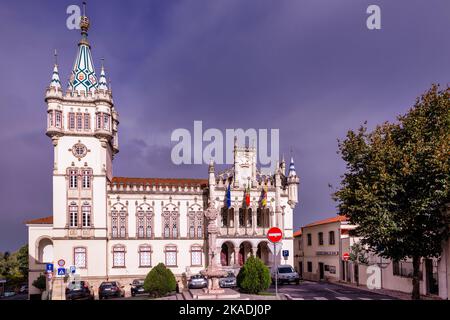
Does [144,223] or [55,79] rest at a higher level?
[55,79]

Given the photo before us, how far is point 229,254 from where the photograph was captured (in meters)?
52.9

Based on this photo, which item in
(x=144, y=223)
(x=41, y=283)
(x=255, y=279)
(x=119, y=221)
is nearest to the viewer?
(x=255, y=279)

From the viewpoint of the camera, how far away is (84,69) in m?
49.5

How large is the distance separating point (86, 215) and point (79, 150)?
713cm

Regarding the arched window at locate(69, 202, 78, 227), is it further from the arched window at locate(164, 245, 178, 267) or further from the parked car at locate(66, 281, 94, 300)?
the arched window at locate(164, 245, 178, 267)

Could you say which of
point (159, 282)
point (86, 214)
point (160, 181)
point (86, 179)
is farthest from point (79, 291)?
point (160, 181)

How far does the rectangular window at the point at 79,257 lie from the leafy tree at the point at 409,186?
31.3 metres

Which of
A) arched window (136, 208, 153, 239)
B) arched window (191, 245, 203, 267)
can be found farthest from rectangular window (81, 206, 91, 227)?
arched window (191, 245, 203, 267)

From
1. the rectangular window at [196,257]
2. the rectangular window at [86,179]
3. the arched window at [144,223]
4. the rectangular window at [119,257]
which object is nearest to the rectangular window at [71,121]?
the rectangular window at [86,179]

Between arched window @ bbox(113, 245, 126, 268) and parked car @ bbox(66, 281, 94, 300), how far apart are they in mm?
3928

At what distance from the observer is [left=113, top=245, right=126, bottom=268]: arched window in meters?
47.9

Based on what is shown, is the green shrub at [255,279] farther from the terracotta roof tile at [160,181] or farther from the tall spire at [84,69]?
the tall spire at [84,69]

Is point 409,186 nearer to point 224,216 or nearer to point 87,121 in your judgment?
point 224,216
